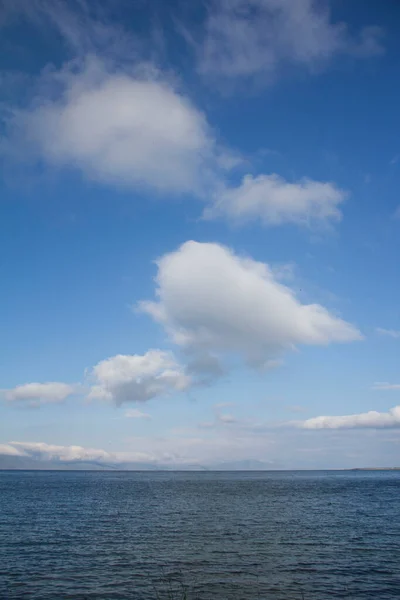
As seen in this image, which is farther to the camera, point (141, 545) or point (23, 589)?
point (141, 545)

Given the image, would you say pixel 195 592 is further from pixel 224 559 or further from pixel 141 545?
pixel 141 545

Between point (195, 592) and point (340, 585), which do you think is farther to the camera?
point (340, 585)

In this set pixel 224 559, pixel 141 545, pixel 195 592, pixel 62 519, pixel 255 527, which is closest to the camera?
pixel 195 592

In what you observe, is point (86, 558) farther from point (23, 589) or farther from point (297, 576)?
point (297, 576)

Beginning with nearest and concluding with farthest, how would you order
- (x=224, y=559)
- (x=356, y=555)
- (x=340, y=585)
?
(x=340, y=585) → (x=224, y=559) → (x=356, y=555)

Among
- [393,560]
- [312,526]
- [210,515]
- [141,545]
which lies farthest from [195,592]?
[210,515]

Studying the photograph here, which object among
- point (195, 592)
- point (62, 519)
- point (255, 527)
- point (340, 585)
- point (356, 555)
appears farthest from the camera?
point (62, 519)

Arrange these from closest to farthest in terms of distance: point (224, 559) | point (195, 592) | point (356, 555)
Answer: point (195, 592)
point (224, 559)
point (356, 555)

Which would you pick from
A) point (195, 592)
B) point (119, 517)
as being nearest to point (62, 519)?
point (119, 517)

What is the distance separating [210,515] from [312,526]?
17960 mm

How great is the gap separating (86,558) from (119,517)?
30.5m

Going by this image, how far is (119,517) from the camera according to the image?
68750 mm

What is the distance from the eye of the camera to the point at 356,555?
137ft

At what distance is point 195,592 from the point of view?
3022 cm
